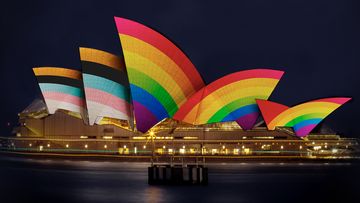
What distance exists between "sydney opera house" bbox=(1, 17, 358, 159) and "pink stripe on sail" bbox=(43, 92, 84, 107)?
0.32ft

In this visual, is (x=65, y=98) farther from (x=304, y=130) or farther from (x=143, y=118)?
(x=304, y=130)

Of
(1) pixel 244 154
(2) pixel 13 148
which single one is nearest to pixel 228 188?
(1) pixel 244 154

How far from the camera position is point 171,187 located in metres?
49.1

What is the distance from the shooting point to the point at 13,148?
8700 centimetres

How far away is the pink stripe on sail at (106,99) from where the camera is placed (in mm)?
67750

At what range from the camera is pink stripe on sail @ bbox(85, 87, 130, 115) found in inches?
2667

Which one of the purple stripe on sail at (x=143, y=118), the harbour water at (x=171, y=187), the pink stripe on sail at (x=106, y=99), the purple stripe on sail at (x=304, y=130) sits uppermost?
the pink stripe on sail at (x=106, y=99)

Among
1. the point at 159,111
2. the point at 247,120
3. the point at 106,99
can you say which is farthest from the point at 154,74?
the point at 247,120

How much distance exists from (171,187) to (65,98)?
91.9ft

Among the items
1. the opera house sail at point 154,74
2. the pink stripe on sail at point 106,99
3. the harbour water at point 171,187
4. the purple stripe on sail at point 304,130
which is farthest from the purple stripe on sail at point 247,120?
the pink stripe on sail at point 106,99

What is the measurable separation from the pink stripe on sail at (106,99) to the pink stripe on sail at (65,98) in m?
5.46

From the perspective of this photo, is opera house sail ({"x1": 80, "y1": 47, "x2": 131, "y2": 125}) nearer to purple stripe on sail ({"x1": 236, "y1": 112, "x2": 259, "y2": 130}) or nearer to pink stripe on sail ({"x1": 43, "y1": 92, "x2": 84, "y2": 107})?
pink stripe on sail ({"x1": 43, "y1": 92, "x2": 84, "y2": 107})

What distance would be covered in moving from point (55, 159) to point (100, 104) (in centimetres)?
1582

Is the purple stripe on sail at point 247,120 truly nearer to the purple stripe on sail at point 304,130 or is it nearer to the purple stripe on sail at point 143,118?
the purple stripe on sail at point 304,130
